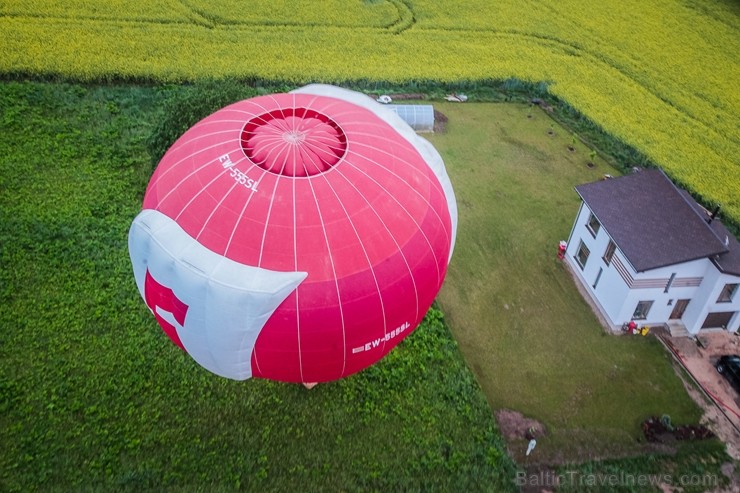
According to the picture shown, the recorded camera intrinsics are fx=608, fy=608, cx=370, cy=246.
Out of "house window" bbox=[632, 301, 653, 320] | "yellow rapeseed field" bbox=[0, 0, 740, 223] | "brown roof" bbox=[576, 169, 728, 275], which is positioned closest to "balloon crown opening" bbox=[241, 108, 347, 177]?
"brown roof" bbox=[576, 169, 728, 275]

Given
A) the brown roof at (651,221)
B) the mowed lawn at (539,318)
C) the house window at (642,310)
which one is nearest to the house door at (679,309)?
the house window at (642,310)

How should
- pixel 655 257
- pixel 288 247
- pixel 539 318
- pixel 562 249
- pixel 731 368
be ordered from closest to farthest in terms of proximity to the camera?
pixel 288 247, pixel 655 257, pixel 731 368, pixel 539 318, pixel 562 249

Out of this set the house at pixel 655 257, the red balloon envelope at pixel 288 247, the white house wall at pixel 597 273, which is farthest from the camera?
the white house wall at pixel 597 273

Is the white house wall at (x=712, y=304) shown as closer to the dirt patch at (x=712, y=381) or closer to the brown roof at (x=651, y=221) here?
the dirt patch at (x=712, y=381)

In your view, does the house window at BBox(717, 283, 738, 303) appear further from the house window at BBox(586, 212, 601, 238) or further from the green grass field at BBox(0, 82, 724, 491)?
the house window at BBox(586, 212, 601, 238)

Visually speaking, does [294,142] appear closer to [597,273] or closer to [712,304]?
[597,273]

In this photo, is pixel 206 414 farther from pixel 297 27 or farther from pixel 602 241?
pixel 297 27

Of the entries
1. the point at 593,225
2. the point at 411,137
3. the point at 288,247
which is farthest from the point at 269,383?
the point at 593,225
